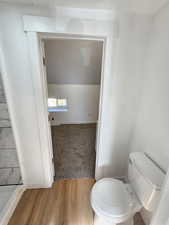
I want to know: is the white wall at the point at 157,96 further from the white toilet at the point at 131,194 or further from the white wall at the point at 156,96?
the white toilet at the point at 131,194

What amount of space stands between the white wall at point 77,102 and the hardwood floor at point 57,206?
2008 millimetres

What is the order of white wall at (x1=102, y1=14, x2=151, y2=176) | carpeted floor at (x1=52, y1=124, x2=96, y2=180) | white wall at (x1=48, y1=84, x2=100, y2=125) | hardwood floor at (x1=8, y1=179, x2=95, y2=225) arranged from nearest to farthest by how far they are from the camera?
white wall at (x1=102, y1=14, x2=151, y2=176) → hardwood floor at (x1=8, y1=179, x2=95, y2=225) → carpeted floor at (x1=52, y1=124, x2=96, y2=180) → white wall at (x1=48, y1=84, x2=100, y2=125)

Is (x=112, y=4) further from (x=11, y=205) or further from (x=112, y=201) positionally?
(x=11, y=205)

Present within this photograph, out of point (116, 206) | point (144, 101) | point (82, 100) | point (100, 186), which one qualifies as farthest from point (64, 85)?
point (116, 206)

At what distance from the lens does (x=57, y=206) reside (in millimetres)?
1382

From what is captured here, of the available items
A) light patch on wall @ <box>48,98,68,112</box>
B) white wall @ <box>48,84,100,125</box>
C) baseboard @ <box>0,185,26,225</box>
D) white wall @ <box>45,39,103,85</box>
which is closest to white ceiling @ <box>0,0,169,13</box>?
white wall @ <box>45,39,103,85</box>

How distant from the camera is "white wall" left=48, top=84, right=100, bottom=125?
3.20 metres

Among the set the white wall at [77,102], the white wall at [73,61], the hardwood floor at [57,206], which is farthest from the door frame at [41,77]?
the white wall at [77,102]

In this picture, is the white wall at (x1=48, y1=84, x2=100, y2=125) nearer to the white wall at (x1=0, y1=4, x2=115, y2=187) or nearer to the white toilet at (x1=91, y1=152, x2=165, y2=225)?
the white wall at (x1=0, y1=4, x2=115, y2=187)

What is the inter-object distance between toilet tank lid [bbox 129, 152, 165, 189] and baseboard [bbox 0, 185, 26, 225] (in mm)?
1436

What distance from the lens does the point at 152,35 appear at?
1.12m

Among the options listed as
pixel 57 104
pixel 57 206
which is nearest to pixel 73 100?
pixel 57 104

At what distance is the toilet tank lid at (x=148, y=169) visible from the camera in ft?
2.94

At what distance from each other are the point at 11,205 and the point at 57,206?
52 cm
